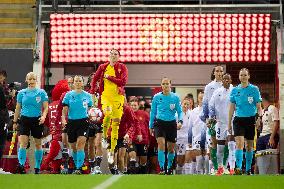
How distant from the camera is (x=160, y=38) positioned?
19.0 m

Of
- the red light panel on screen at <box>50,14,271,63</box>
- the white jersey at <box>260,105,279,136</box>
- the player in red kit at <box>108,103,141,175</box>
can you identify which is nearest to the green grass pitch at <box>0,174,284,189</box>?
the player in red kit at <box>108,103,141,175</box>

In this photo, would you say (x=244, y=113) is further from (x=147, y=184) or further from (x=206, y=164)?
(x=206, y=164)

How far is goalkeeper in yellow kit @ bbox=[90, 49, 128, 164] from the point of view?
13.7 meters

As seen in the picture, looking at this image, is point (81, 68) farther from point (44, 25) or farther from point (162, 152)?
point (162, 152)

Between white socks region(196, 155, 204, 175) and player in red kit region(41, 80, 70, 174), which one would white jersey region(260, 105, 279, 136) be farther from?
player in red kit region(41, 80, 70, 174)

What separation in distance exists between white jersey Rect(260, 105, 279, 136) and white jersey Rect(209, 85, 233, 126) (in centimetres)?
300

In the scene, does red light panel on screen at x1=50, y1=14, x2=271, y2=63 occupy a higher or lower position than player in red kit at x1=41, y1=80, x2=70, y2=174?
higher

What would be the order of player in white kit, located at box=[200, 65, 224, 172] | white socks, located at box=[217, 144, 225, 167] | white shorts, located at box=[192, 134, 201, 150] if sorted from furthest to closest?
white shorts, located at box=[192, 134, 201, 150], player in white kit, located at box=[200, 65, 224, 172], white socks, located at box=[217, 144, 225, 167]

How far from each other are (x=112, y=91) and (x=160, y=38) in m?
5.40

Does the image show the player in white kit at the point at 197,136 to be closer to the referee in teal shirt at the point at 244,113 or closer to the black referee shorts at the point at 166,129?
the black referee shorts at the point at 166,129

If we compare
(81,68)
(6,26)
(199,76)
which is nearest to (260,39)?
(199,76)

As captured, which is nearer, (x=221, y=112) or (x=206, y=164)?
(x=221, y=112)

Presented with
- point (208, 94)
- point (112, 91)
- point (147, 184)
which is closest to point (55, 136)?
point (112, 91)

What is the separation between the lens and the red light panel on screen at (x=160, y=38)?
18.8m
